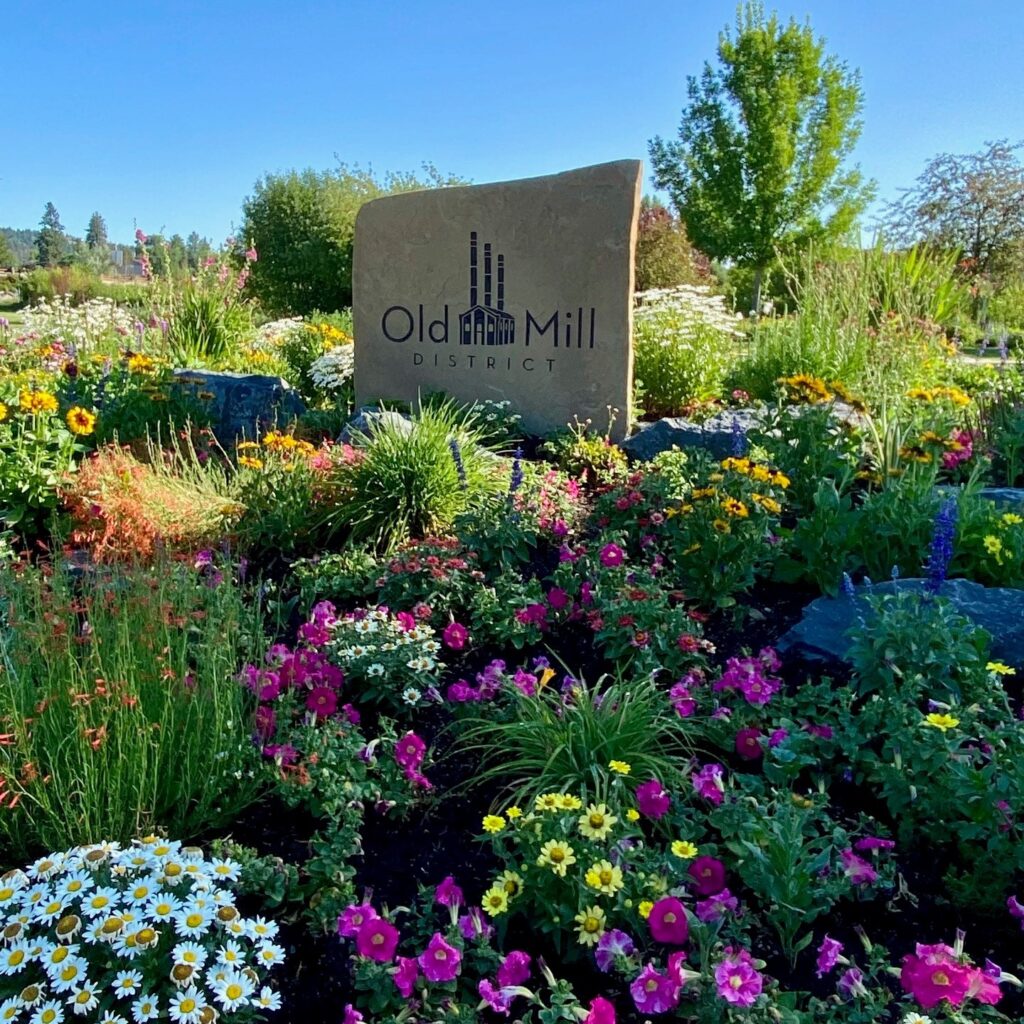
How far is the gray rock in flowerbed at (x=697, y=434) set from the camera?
5.90 meters

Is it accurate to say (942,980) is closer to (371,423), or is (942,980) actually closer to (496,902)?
(496,902)

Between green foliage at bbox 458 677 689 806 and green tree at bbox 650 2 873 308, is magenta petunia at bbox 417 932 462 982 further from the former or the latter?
green tree at bbox 650 2 873 308

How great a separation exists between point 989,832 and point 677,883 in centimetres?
74

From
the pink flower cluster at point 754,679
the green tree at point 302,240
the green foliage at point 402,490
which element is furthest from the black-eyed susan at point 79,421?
the green tree at point 302,240

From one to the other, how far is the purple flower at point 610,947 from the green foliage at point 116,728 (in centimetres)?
103

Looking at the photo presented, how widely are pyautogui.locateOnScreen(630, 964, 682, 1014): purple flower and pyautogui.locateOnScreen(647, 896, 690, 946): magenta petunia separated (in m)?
0.08

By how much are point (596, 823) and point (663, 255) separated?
63.4 ft

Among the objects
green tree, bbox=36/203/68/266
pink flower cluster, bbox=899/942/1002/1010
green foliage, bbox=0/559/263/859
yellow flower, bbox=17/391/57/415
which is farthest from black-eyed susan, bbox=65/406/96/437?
green tree, bbox=36/203/68/266

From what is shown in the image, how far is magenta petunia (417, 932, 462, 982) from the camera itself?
1.71 metres

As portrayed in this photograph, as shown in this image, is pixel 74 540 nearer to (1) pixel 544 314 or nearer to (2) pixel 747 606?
(2) pixel 747 606

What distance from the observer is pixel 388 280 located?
292 inches

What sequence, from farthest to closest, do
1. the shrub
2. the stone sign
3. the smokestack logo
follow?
1. the shrub
2. the smokestack logo
3. the stone sign

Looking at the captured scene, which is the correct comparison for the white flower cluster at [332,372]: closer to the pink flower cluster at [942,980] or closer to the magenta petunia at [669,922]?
the magenta petunia at [669,922]

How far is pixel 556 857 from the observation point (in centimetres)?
187
